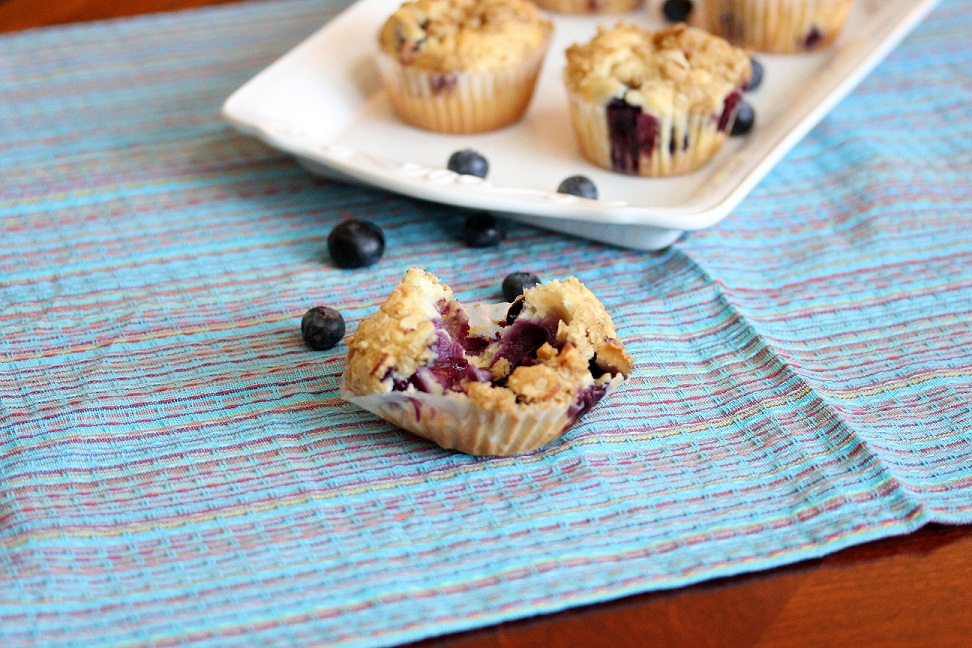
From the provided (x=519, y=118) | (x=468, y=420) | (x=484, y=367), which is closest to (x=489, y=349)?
(x=484, y=367)

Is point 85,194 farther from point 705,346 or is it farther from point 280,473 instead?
point 705,346

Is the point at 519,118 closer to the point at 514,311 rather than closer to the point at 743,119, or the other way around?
the point at 743,119

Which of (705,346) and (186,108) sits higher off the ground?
(705,346)

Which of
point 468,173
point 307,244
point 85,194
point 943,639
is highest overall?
point 943,639

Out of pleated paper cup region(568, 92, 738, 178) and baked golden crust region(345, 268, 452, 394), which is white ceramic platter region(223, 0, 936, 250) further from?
baked golden crust region(345, 268, 452, 394)

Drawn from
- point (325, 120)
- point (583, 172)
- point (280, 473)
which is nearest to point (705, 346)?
point (583, 172)

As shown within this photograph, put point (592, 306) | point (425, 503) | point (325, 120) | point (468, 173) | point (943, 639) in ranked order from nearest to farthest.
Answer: point (943, 639)
point (425, 503)
point (592, 306)
point (468, 173)
point (325, 120)
